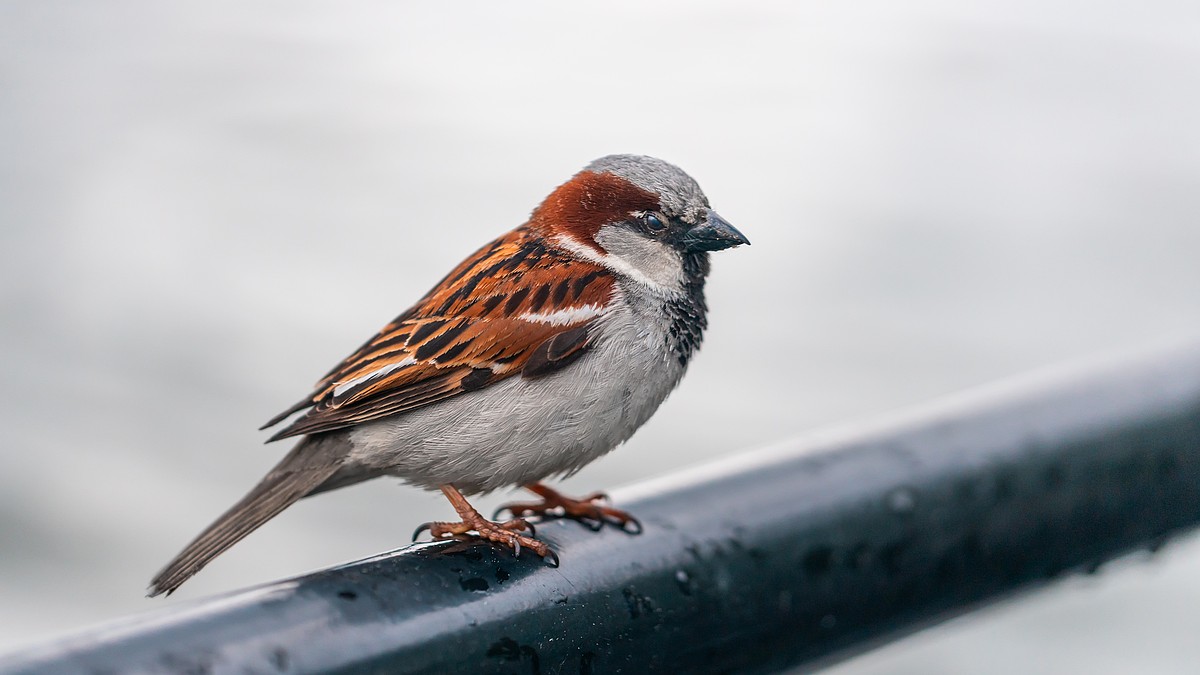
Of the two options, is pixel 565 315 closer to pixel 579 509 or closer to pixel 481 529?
pixel 579 509

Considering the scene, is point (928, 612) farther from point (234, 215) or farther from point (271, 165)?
point (271, 165)

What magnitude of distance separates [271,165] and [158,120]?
4.55ft

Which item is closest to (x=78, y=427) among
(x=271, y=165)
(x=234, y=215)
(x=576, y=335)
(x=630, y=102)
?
(x=234, y=215)

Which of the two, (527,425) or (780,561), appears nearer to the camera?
(780,561)

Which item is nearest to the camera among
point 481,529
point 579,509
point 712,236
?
point 481,529

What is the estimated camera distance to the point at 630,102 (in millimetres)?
11734

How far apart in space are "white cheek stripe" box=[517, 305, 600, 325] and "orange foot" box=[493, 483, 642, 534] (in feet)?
1.21

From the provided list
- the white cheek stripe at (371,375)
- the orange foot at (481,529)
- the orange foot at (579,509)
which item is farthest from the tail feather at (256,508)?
the orange foot at (579,509)

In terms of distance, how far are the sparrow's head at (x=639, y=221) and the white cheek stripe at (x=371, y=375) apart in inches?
18.3

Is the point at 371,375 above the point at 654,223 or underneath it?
underneath

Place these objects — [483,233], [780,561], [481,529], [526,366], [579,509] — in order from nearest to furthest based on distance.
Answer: [780,561] < [481,529] < [579,509] < [526,366] < [483,233]

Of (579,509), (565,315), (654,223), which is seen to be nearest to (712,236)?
(654,223)

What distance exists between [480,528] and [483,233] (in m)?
7.16

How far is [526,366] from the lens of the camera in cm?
274
